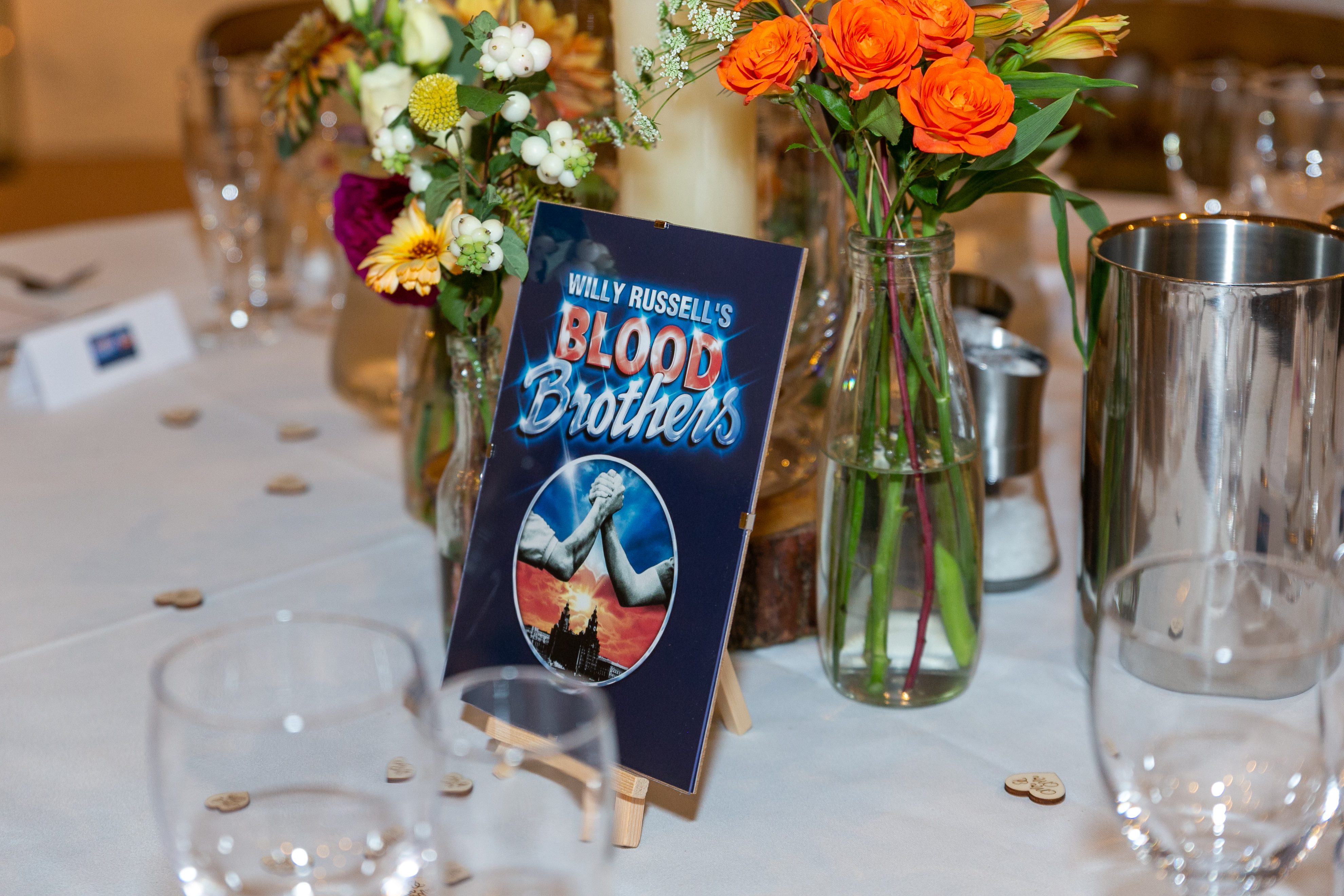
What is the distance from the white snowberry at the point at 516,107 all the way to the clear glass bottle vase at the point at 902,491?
0.63ft

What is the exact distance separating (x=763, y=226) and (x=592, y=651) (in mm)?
354

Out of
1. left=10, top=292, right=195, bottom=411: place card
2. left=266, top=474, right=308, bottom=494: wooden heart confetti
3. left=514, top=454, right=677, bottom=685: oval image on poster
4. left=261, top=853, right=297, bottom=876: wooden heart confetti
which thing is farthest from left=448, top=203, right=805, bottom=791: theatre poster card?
left=10, top=292, right=195, bottom=411: place card

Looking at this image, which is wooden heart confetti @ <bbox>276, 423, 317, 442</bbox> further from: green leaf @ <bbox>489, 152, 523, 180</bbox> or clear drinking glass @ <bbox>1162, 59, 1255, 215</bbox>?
clear drinking glass @ <bbox>1162, 59, 1255, 215</bbox>

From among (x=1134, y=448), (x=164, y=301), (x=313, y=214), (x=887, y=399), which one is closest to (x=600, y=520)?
(x=887, y=399)

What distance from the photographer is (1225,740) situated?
50 centimetres

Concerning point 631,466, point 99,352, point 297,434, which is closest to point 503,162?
point 631,466

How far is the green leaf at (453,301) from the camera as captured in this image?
77 cm

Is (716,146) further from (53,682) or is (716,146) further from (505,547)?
(53,682)

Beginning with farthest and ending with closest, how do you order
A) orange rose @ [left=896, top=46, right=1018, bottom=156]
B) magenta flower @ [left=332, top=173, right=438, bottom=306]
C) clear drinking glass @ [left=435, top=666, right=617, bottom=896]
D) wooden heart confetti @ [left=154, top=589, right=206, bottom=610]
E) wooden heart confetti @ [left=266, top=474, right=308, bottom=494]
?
wooden heart confetti @ [left=266, top=474, right=308, bottom=494]
wooden heart confetti @ [left=154, top=589, right=206, bottom=610]
magenta flower @ [left=332, top=173, right=438, bottom=306]
orange rose @ [left=896, top=46, right=1018, bottom=156]
clear drinking glass @ [left=435, top=666, right=617, bottom=896]

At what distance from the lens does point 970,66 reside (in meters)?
0.62

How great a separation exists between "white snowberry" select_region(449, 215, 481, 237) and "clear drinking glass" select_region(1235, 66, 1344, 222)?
0.81m

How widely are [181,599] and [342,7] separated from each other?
16.7 inches

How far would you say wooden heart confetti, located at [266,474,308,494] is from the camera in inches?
43.7

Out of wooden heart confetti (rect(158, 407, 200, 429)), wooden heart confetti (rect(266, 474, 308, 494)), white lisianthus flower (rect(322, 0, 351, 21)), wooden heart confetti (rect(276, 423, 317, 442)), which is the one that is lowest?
wooden heart confetti (rect(266, 474, 308, 494))
